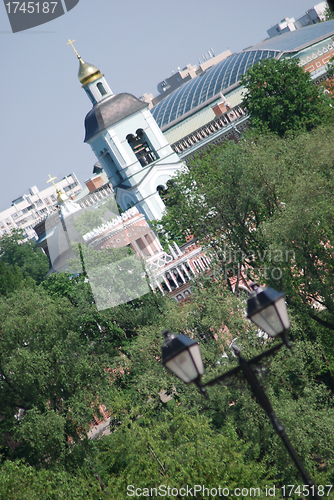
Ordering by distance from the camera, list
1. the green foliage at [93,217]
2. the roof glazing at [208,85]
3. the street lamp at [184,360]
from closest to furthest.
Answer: the street lamp at [184,360]
the green foliage at [93,217]
the roof glazing at [208,85]

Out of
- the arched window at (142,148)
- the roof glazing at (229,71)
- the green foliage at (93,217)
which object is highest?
the roof glazing at (229,71)

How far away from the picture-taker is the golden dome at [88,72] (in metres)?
39.8

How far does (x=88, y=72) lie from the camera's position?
39.8 meters

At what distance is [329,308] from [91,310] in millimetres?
11104

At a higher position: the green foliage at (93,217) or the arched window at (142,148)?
the arched window at (142,148)

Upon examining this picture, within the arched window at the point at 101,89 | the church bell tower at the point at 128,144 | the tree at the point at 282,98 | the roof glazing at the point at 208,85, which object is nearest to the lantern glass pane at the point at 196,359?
the tree at the point at 282,98

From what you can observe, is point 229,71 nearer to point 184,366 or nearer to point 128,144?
point 128,144

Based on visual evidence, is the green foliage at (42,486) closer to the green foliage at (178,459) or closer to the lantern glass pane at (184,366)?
the green foliage at (178,459)

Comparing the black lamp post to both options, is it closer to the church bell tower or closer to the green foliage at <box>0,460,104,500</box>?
the green foliage at <box>0,460,104,500</box>

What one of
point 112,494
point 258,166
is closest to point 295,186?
point 258,166

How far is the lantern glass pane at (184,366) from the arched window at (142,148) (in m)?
37.0

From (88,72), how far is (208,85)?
23.3 meters

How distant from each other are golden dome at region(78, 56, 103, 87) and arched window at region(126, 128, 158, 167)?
16.6 ft

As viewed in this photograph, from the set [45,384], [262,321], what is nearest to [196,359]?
[262,321]
